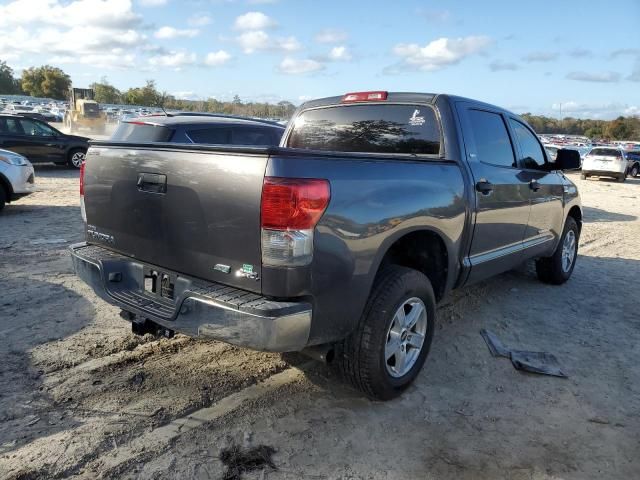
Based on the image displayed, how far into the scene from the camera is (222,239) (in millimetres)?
2758

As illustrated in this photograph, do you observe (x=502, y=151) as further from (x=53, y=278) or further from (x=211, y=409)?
(x=53, y=278)

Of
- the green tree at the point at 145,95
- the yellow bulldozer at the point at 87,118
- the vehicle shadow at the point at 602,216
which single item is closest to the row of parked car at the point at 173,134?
the vehicle shadow at the point at 602,216

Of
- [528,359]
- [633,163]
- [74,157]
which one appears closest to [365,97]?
[528,359]

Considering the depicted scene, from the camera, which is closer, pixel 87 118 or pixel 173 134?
pixel 173 134

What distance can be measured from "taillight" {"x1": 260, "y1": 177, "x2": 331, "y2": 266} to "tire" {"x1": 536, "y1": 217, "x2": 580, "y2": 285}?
4.24 metres

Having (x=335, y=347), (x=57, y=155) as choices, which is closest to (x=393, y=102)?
(x=335, y=347)

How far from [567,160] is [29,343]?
5201mm

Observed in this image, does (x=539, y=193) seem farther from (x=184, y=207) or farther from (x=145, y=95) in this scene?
(x=145, y=95)

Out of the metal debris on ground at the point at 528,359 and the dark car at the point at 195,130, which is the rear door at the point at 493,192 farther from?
the dark car at the point at 195,130

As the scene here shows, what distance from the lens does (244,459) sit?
2.73m

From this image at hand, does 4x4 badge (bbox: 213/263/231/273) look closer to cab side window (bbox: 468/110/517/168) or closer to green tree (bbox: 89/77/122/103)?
cab side window (bbox: 468/110/517/168)

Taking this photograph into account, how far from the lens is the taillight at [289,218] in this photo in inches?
100

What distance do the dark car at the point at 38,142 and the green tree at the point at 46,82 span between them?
235ft

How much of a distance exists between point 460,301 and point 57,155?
13.7 meters
